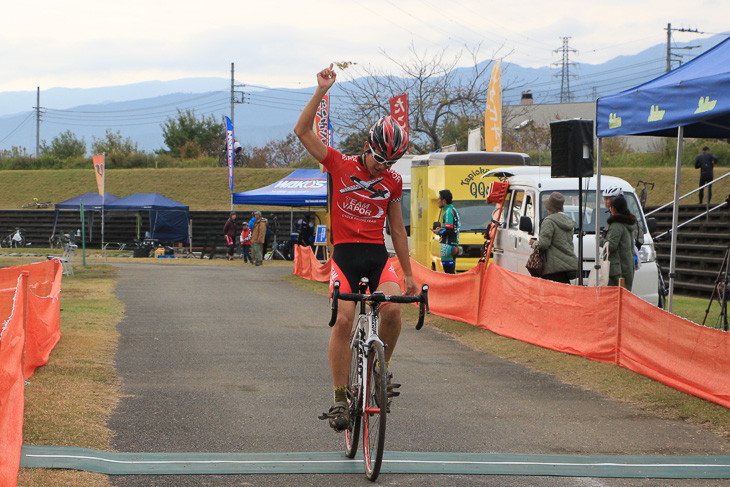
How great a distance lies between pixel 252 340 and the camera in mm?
11898

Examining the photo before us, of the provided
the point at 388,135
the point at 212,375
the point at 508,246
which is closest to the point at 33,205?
the point at 508,246

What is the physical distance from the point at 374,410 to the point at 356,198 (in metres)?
1.38

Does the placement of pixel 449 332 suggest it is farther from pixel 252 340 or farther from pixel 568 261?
pixel 252 340

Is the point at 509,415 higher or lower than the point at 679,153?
lower

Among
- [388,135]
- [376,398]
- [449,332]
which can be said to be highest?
[388,135]

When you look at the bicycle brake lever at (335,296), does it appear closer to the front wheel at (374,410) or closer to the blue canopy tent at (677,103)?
the front wheel at (374,410)

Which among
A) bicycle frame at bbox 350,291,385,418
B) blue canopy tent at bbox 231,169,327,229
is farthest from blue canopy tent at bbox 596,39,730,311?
blue canopy tent at bbox 231,169,327,229

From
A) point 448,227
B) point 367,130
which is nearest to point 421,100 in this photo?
point 367,130

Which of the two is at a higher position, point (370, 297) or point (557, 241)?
point (370, 297)

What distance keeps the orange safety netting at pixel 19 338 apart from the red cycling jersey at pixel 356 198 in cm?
222

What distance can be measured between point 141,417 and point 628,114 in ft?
20.3

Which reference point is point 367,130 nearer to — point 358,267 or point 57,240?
point 57,240

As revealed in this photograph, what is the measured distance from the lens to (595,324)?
10141 mm

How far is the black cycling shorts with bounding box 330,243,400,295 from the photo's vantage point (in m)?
5.66
